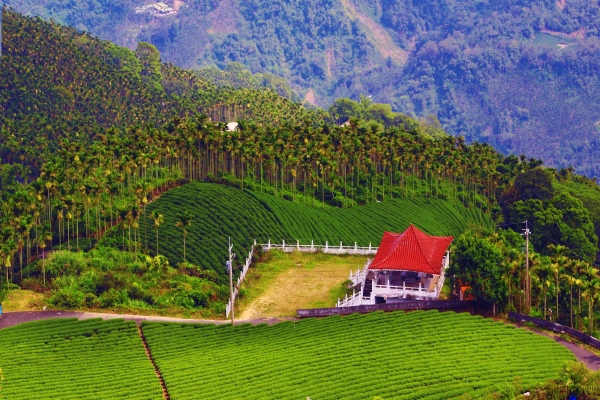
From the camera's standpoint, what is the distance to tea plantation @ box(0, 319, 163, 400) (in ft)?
250

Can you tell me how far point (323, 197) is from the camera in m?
130

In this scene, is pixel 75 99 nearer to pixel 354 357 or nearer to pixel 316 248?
pixel 316 248

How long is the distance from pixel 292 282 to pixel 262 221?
606 inches

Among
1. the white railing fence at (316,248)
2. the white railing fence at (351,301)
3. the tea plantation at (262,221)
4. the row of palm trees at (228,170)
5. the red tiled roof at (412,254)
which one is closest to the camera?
the red tiled roof at (412,254)

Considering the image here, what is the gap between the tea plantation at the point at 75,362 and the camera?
250ft

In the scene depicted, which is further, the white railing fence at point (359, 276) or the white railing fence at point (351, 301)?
the white railing fence at point (359, 276)

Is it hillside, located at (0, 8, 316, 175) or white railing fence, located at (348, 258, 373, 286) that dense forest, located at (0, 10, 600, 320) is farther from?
white railing fence, located at (348, 258, 373, 286)

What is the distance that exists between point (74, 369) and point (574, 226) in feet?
241

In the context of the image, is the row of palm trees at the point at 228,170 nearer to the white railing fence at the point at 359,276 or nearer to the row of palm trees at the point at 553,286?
the white railing fence at the point at 359,276

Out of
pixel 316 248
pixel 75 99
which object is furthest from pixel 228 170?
pixel 75 99

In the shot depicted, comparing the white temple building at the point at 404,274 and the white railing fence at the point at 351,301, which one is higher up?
the white temple building at the point at 404,274

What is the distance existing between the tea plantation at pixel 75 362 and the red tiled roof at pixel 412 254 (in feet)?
80.1

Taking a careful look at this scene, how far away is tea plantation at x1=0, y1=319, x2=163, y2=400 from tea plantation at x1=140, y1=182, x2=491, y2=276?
751 inches

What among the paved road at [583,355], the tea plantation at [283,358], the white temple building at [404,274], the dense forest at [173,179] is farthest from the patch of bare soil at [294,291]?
the paved road at [583,355]
